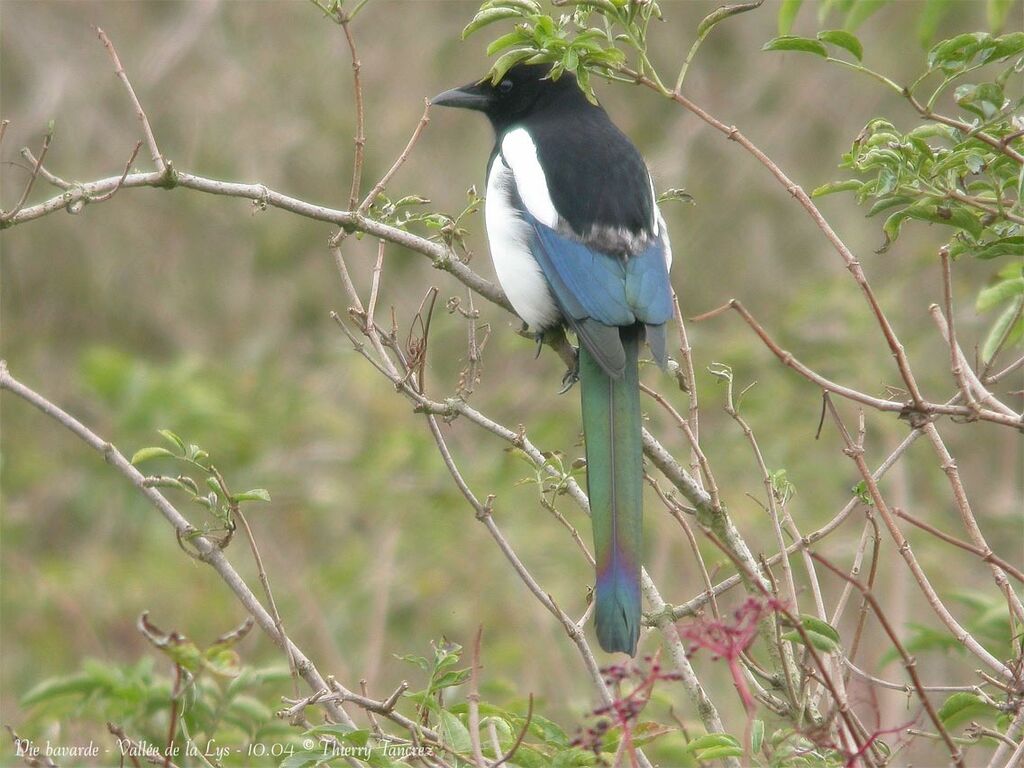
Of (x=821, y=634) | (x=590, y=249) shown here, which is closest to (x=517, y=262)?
(x=590, y=249)

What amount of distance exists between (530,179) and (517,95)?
0.55 metres

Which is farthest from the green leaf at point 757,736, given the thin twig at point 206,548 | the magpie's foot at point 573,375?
the magpie's foot at point 573,375

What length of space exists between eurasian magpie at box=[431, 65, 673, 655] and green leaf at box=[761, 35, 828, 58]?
685mm

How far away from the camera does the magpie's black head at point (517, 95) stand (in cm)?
346

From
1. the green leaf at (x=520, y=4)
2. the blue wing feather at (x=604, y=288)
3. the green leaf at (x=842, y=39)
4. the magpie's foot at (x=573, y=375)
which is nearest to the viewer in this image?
the green leaf at (x=842, y=39)

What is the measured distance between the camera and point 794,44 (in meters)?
1.84

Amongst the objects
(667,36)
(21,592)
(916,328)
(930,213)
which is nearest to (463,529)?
(21,592)

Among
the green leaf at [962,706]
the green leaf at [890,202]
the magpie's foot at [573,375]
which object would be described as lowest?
the green leaf at [962,706]

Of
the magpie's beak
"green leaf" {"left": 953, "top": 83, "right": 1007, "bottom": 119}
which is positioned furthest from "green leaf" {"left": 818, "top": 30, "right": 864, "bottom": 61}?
the magpie's beak

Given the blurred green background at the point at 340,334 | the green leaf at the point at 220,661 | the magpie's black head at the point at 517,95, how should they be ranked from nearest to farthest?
the green leaf at the point at 220,661
the magpie's black head at the point at 517,95
the blurred green background at the point at 340,334

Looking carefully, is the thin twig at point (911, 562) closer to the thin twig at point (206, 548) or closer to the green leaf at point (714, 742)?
the green leaf at point (714, 742)

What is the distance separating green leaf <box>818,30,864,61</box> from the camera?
1.79 metres

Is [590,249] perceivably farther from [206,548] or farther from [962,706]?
[962,706]

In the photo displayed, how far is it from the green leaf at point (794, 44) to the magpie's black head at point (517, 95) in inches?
62.5
